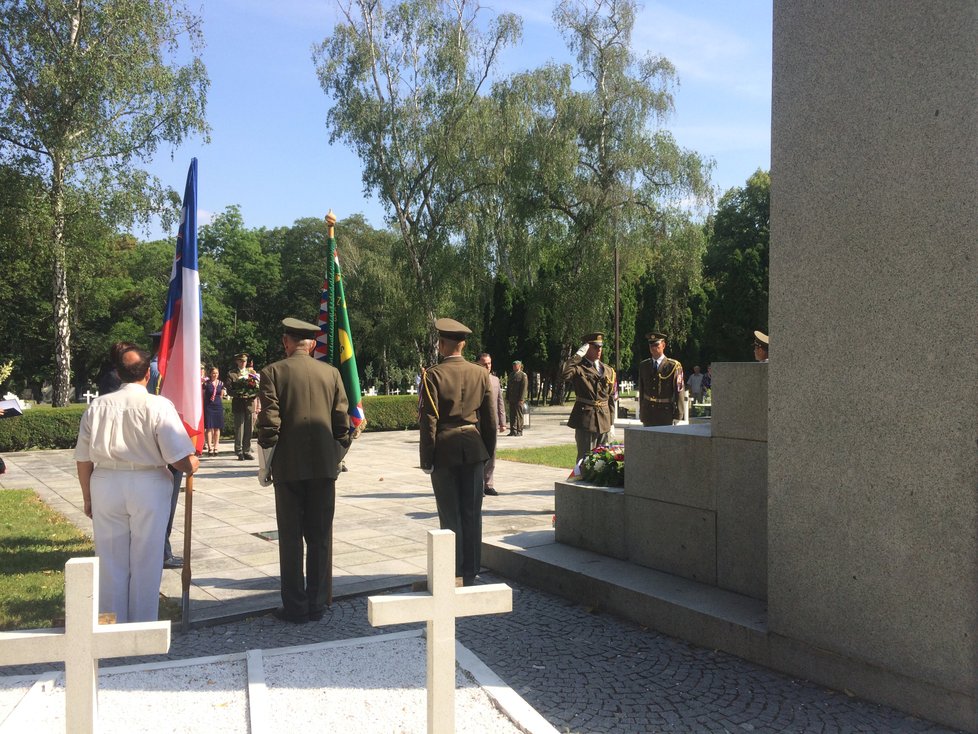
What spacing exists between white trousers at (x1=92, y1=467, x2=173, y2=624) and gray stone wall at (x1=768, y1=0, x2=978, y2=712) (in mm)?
3576

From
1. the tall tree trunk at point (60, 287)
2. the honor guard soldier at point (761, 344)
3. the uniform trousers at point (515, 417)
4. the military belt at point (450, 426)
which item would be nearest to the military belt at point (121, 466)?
the military belt at point (450, 426)

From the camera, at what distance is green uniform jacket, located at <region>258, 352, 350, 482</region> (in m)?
5.83

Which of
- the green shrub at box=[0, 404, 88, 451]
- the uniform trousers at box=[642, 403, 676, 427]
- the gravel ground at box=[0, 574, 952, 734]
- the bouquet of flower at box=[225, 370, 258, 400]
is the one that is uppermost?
the bouquet of flower at box=[225, 370, 258, 400]

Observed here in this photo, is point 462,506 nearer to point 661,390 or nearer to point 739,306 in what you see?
point 661,390

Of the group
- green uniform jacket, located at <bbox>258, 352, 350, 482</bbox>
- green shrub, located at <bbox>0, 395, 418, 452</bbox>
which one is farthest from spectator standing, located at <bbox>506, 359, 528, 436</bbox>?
green uniform jacket, located at <bbox>258, 352, 350, 482</bbox>

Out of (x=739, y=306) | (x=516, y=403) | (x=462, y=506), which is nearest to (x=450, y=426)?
(x=462, y=506)

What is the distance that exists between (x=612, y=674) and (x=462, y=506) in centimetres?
211

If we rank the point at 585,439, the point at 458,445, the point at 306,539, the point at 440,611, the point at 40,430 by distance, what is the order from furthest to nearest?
the point at 40,430 → the point at 585,439 → the point at 458,445 → the point at 306,539 → the point at 440,611

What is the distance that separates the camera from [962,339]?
12.9 feet

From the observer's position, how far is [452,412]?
21.3ft

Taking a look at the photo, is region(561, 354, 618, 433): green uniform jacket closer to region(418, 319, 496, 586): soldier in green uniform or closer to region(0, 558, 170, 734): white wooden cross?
region(418, 319, 496, 586): soldier in green uniform

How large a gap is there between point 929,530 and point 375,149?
3191 cm

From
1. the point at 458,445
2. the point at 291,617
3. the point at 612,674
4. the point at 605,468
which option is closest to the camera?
the point at 612,674

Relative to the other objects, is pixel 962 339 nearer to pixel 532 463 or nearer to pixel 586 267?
pixel 532 463
